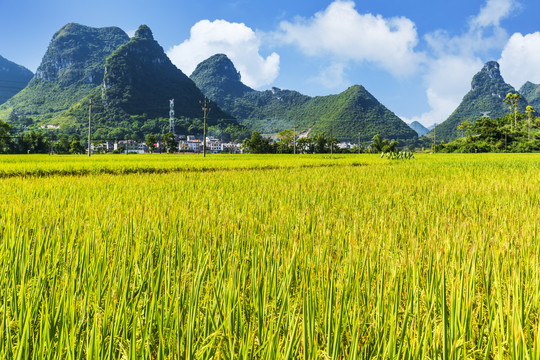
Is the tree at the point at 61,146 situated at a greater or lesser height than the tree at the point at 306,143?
lesser

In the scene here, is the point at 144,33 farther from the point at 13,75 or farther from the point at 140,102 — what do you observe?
the point at 13,75

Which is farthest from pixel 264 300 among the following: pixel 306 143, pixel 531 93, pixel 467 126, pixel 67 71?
pixel 531 93

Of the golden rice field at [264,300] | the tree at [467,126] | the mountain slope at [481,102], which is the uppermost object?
the mountain slope at [481,102]

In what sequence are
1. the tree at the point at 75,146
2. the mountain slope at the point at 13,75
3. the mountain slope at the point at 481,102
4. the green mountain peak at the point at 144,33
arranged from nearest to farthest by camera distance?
the tree at the point at 75,146, the mountain slope at the point at 481,102, the green mountain peak at the point at 144,33, the mountain slope at the point at 13,75

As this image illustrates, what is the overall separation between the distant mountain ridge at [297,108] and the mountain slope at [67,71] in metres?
49.0

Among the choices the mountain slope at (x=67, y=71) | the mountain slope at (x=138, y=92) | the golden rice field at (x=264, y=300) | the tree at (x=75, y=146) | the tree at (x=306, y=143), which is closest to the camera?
the golden rice field at (x=264, y=300)

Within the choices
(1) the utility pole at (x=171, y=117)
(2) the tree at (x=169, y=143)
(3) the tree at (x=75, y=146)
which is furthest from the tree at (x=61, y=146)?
(1) the utility pole at (x=171, y=117)

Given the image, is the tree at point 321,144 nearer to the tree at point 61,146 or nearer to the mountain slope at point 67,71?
the tree at point 61,146

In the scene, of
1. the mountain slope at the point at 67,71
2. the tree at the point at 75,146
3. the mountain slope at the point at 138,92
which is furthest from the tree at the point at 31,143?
the mountain slope at the point at 67,71

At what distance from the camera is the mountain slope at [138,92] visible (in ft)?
299

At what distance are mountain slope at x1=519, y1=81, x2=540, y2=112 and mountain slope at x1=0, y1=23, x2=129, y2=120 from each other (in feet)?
636

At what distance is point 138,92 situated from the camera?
105m

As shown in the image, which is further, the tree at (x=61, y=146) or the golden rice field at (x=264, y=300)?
the tree at (x=61, y=146)

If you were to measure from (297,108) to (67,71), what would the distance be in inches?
4038
